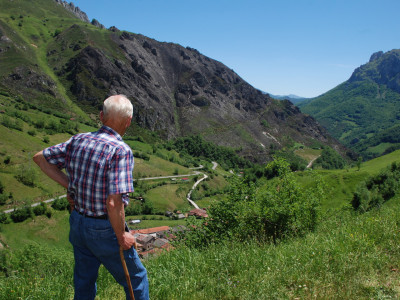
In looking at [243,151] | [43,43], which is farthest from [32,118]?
[243,151]

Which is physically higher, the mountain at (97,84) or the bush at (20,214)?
the mountain at (97,84)

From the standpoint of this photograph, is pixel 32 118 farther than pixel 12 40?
No

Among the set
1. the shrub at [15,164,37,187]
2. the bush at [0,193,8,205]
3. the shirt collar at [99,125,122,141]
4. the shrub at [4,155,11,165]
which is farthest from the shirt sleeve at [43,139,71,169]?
the shrub at [4,155,11,165]

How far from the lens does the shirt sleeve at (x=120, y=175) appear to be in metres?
2.91

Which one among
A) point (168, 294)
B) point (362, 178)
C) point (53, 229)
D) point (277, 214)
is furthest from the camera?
point (53, 229)

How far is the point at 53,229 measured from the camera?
55438mm

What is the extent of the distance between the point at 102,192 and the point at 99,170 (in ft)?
0.90

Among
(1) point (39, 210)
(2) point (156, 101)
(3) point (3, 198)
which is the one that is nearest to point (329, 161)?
(2) point (156, 101)

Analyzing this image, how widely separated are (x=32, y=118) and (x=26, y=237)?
70.1m

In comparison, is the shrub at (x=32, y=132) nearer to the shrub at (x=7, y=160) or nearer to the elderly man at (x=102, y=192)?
the shrub at (x=7, y=160)

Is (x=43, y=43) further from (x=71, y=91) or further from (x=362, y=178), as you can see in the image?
(x=362, y=178)

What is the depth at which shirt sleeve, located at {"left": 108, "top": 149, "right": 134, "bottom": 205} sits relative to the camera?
2.91 metres

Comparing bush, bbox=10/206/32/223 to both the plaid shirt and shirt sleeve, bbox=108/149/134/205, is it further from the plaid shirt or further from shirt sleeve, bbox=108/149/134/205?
shirt sleeve, bbox=108/149/134/205

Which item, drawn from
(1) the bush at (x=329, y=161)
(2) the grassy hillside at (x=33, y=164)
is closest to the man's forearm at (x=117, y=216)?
(2) the grassy hillside at (x=33, y=164)
